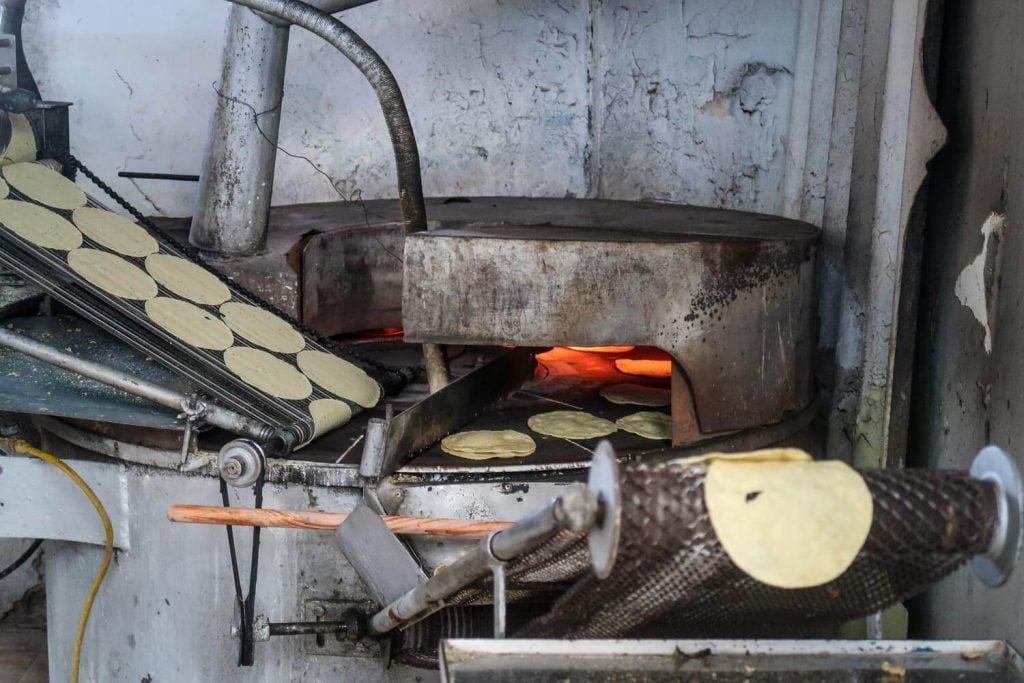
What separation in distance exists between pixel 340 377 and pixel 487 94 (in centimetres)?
188

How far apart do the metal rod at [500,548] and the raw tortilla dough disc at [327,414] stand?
64cm

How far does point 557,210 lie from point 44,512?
1944mm

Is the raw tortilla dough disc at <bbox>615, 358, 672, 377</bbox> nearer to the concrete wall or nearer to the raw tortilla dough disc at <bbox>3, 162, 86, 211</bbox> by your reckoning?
the concrete wall

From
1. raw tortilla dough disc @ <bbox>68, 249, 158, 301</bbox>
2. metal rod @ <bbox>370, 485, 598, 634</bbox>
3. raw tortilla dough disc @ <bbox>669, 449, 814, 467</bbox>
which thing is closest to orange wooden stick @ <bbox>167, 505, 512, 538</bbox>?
metal rod @ <bbox>370, 485, 598, 634</bbox>

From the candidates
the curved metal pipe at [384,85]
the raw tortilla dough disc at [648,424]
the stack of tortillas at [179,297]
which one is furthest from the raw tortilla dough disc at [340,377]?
the raw tortilla dough disc at [648,424]

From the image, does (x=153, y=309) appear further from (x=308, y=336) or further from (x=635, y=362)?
(x=635, y=362)

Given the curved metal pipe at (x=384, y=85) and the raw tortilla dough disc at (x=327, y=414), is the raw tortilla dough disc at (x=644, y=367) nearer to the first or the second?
the curved metal pipe at (x=384, y=85)

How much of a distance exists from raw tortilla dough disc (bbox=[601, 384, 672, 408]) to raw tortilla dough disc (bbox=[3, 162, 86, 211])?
5.71 ft

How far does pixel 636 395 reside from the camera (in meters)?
3.49

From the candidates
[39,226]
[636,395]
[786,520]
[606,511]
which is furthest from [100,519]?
[786,520]

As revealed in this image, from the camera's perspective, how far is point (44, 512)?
3051 mm

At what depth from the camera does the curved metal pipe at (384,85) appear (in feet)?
10.3

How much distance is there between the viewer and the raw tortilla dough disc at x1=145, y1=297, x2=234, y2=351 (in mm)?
2960

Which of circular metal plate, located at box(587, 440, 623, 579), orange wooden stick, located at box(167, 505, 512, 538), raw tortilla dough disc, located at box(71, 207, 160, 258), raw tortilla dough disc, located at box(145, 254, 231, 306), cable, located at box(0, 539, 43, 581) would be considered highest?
raw tortilla dough disc, located at box(71, 207, 160, 258)
